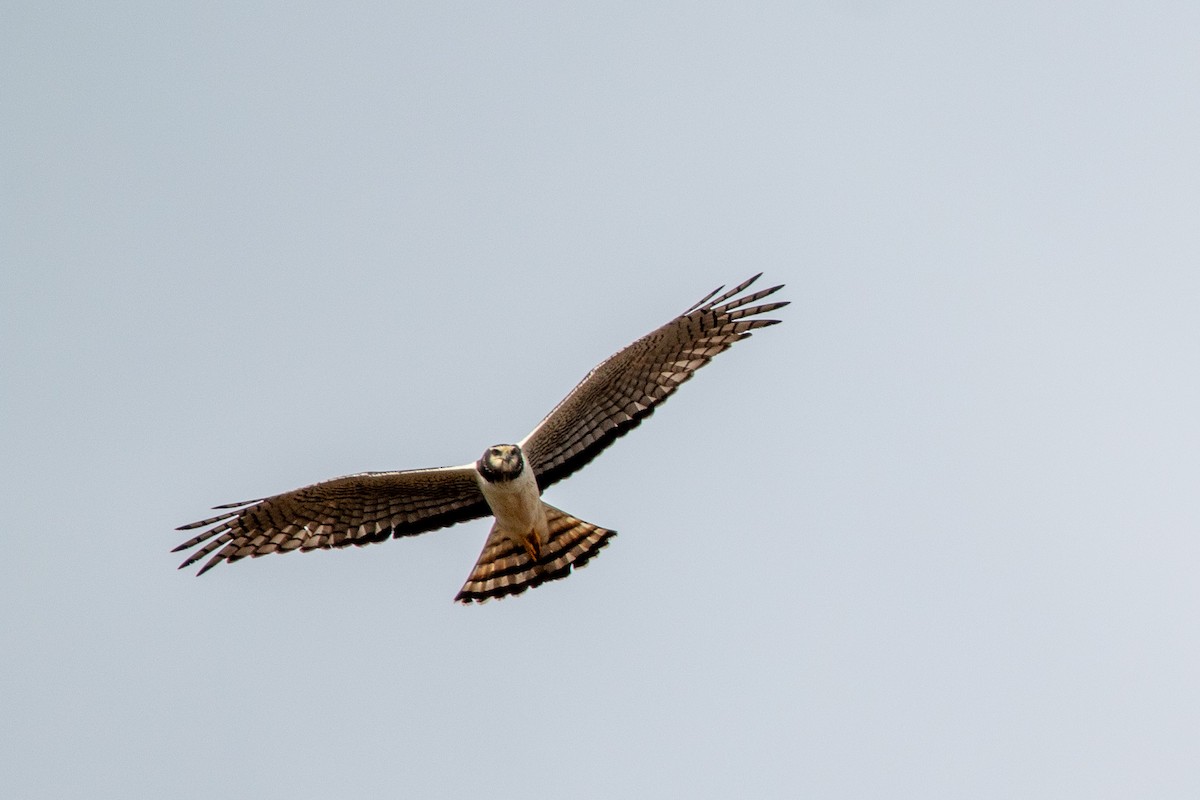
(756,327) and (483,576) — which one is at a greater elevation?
(756,327)

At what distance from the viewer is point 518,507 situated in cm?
1602

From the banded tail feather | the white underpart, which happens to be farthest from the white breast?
the banded tail feather

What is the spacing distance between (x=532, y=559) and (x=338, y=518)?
1723 millimetres

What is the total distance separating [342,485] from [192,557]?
1479 millimetres

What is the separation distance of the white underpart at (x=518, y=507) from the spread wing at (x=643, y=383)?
1.10ft

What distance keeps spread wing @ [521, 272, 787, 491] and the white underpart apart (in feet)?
1.10

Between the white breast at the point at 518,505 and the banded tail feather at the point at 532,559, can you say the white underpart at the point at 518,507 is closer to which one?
the white breast at the point at 518,505

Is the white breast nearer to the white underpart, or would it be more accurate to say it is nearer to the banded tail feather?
the white underpart

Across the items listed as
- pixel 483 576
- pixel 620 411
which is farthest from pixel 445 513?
pixel 620 411

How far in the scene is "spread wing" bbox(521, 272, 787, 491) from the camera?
16078 millimetres

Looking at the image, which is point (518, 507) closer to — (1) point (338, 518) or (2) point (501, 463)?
(2) point (501, 463)

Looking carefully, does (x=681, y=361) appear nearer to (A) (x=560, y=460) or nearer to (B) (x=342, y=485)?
(A) (x=560, y=460)

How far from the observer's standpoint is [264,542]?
1639cm

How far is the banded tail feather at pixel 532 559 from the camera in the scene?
16.5 m
